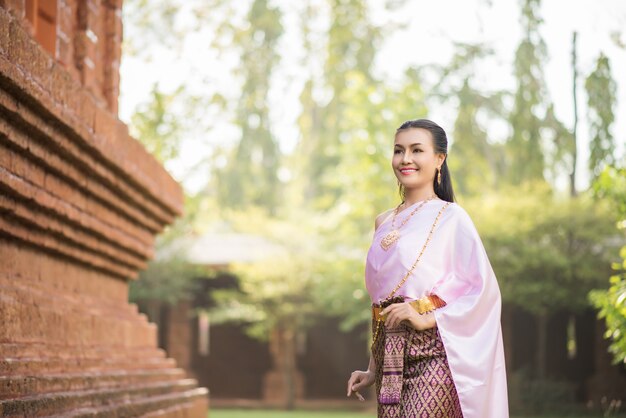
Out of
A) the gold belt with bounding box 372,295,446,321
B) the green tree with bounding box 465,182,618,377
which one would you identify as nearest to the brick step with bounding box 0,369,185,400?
the gold belt with bounding box 372,295,446,321

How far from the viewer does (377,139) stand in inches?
762

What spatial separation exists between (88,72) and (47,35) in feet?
1.73

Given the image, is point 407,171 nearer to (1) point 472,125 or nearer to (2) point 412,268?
(2) point 412,268

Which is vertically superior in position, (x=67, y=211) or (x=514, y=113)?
(x=514, y=113)

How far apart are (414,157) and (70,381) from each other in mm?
2328

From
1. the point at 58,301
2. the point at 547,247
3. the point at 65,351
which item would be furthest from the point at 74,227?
the point at 547,247

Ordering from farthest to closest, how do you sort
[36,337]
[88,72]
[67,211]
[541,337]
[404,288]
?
1. [541,337]
2. [88,72]
3. [67,211]
4. [36,337]
5. [404,288]

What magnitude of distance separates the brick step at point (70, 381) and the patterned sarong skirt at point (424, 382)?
5.15 feet

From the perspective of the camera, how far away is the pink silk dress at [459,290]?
352 centimetres

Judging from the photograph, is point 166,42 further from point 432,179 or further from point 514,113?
point 432,179

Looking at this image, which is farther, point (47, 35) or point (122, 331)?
point (122, 331)

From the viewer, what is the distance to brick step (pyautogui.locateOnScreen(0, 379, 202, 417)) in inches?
163

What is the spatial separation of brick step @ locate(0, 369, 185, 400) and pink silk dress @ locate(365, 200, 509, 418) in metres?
1.58

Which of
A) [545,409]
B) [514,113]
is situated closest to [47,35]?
[545,409]
